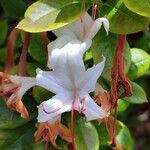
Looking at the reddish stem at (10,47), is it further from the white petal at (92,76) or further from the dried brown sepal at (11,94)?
the white petal at (92,76)

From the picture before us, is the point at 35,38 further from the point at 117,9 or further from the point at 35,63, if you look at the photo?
the point at 117,9

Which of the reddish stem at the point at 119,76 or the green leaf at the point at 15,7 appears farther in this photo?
the green leaf at the point at 15,7

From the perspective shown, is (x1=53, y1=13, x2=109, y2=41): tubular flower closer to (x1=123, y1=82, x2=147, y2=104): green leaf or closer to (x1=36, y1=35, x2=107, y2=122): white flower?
(x1=36, y1=35, x2=107, y2=122): white flower

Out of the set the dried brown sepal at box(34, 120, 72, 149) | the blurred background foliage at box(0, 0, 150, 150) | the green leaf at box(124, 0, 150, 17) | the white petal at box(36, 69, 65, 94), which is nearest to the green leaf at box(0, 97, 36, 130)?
the blurred background foliage at box(0, 0, 150, 150)

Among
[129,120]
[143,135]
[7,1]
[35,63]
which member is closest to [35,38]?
[35,63]

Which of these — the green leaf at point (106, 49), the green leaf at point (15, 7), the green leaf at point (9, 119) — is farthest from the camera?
the green leaf at point (15, 7)

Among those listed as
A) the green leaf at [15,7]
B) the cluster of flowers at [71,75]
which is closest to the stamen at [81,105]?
the cluster of flowers at [71,75]

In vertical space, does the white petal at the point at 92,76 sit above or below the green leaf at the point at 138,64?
above
